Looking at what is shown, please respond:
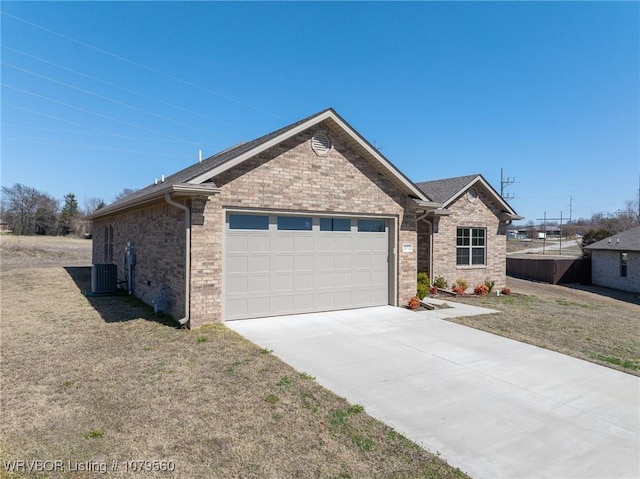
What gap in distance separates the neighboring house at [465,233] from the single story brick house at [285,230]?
4157mm

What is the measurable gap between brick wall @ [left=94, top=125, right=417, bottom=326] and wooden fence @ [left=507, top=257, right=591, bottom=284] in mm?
17827

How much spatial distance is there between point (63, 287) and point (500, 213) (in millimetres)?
18655

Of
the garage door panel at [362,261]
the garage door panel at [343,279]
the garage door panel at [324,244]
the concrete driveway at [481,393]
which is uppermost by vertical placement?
the garage door panel at [324,244]

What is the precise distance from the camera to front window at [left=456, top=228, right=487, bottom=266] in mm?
17672

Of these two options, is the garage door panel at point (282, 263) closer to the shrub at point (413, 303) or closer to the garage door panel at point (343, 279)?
the garage door panel at point (343, 279)

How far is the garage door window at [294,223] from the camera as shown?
33.9ft

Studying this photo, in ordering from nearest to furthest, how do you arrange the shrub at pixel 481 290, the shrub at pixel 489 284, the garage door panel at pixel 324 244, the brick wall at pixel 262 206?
the brick wall at pixel 262 206
the garage door panel at pixel 324 244
the shrub at pixel 481 290
the shrub at pixel 489 284

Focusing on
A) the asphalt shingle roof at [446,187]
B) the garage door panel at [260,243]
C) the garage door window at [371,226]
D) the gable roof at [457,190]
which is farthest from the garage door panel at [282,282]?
the asphalt shingle roof at [446,187]

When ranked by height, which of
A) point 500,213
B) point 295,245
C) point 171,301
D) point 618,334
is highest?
point 500,213

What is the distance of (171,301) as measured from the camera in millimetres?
10055

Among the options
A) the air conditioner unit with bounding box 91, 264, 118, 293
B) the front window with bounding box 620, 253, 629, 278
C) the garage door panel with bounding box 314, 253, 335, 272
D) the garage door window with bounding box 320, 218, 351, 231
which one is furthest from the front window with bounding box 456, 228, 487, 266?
the air conditioner unit with bounding box 91, 264, 118, 293

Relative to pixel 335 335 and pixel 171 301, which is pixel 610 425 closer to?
pixel 335 335

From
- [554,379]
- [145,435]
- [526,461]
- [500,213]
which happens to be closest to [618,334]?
[554,379]

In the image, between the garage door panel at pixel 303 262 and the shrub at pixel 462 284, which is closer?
the garage door panel at pixel 303 262
